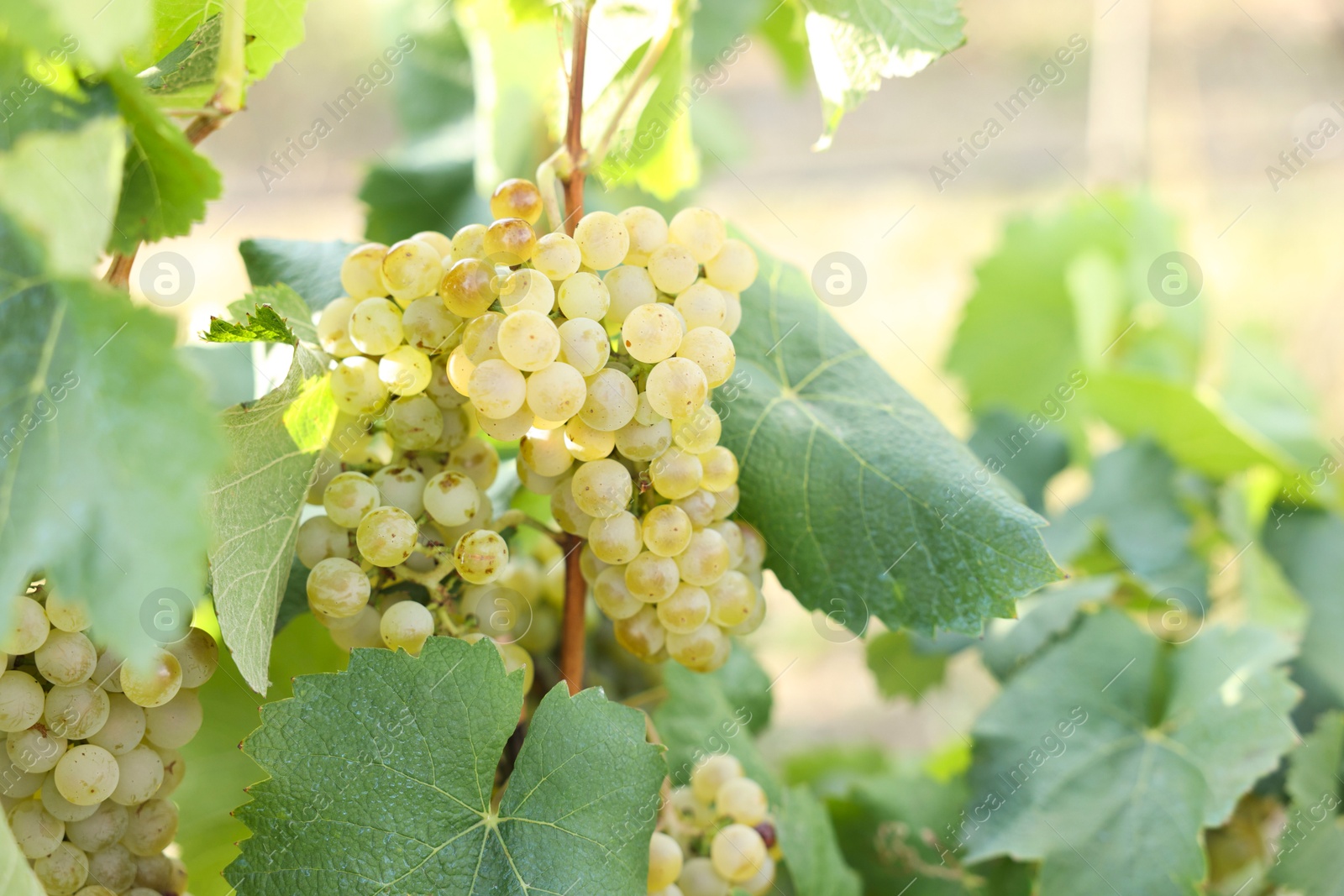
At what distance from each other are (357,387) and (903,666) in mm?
599

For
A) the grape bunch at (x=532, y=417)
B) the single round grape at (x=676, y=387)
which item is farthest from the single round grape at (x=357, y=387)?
the single round grape at (x=676, y=387)

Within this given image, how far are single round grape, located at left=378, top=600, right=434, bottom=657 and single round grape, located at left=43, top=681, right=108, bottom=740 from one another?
10 centimetres

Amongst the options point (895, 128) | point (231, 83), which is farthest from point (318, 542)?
point (895, 128)

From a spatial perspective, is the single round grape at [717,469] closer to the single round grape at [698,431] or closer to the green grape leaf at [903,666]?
the single round grape at [698,431]

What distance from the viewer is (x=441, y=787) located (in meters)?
0.38

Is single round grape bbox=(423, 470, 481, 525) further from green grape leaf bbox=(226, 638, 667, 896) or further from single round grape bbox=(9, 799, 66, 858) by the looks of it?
single round grape bbox=(9, 799, 66, 858)

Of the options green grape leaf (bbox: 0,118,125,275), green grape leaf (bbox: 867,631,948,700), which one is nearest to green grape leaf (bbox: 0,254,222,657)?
green grape leaf (bbox: 0,118,125,275)

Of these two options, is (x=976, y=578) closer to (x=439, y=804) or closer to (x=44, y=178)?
(x=439, y=804)

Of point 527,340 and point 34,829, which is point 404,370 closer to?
point 527,340

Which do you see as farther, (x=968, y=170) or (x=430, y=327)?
(x=968, y=170)

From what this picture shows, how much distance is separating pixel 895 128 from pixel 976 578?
9.67ft

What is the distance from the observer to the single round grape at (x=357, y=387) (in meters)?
0.38

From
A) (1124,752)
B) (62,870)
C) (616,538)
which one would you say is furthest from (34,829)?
(1124,752)

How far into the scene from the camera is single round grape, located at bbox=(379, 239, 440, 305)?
1.29 ft
